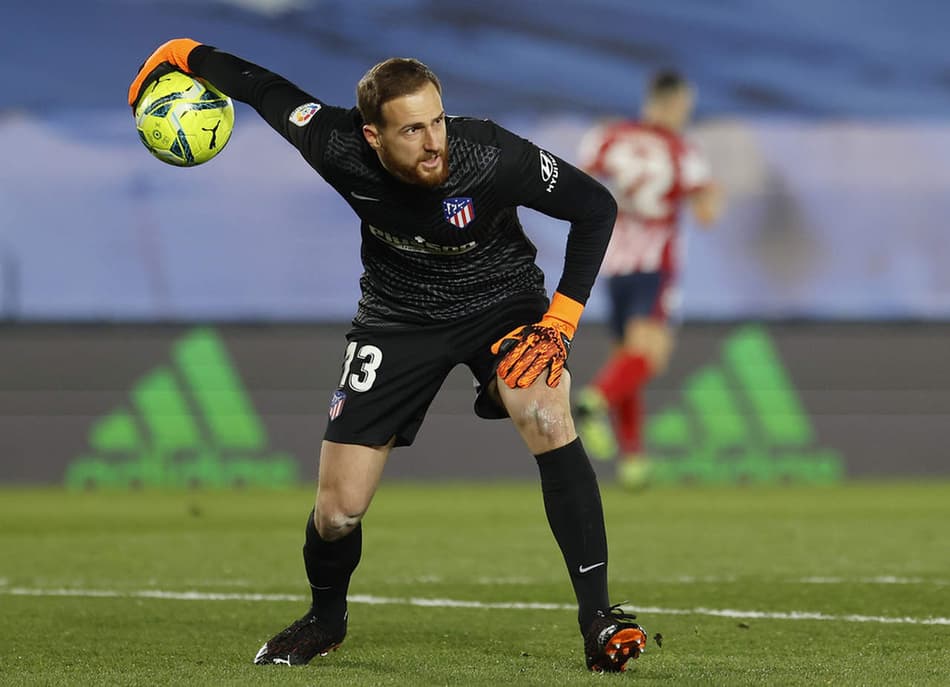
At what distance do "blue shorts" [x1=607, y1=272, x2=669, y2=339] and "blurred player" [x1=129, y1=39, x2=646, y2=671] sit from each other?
682 cm

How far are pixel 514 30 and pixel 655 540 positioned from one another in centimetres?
733

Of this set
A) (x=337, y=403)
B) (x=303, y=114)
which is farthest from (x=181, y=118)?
(x=337, y=403)

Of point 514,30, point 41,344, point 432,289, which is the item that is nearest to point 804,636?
point 432,289

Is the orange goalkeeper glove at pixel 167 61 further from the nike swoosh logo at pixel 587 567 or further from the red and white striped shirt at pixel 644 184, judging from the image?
the red and white striped shirt at pixel 644 184

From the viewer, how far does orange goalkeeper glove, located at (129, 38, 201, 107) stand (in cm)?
531

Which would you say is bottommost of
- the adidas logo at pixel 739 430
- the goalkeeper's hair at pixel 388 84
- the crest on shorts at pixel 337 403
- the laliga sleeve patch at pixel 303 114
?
the adidas logo at pixel 739 430

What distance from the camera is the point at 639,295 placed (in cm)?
1187

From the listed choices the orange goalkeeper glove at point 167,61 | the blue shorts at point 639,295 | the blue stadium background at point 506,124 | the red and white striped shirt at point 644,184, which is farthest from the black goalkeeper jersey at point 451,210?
the blue stadium background at point 506,124

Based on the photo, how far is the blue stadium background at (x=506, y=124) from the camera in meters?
14.0

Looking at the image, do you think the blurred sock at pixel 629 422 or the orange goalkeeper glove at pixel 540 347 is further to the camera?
the blurred sock at pixel 629 422

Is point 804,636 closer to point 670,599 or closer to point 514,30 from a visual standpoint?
point 670,599

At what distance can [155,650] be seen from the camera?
497cm

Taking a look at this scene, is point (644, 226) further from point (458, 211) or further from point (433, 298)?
point (458, 211)

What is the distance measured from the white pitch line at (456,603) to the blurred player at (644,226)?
544cm
